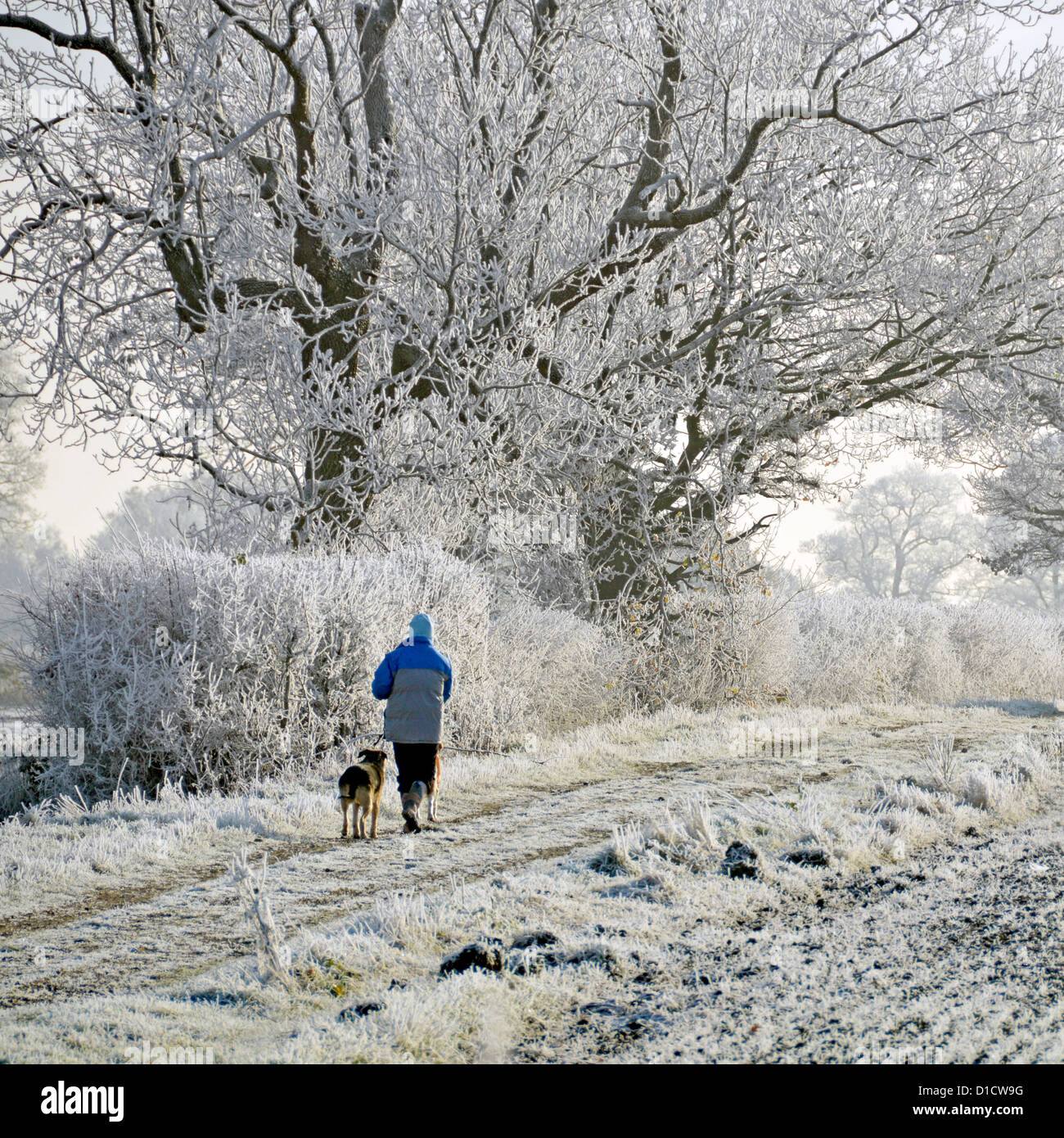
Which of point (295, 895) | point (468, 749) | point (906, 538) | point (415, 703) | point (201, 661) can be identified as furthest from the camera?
point (906, 538)

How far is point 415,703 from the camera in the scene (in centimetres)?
716

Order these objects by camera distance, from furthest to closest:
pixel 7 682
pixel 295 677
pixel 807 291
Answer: pixel 7 682
pixel 807 291
pixel 295 677

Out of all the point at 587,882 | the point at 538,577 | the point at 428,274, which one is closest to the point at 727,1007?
the point at 587,882

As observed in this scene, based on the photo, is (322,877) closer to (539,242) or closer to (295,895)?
(295,895)

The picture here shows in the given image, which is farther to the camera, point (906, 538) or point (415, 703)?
point (906, 538)

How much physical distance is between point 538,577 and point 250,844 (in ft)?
30.2

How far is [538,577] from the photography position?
15344mm

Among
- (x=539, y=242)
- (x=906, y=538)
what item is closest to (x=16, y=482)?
(x=539, y=242)

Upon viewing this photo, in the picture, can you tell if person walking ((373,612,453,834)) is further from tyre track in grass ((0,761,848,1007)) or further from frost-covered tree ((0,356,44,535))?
frost-covered tree ((0,356,44,535))

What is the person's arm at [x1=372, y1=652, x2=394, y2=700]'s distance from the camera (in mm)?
7168

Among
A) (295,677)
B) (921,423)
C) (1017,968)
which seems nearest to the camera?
(1017,968)

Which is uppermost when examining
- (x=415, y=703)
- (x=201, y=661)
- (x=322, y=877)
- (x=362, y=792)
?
(x=201, y=661)

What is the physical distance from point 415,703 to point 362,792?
80cm

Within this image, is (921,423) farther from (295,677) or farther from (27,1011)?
(27,1011)
